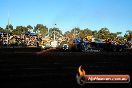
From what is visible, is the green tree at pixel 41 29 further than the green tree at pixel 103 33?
Yes

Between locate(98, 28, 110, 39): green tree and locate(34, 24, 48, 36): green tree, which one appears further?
locate(34, 24, 48, 36): green tree

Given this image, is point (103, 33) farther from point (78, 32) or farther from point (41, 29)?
point (41, 29)

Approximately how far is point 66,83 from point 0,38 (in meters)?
72.5

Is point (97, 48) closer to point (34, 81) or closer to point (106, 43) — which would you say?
point (106, 43)

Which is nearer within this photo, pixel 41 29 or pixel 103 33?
pixel 103 33

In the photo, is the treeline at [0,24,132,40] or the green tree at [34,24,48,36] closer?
the treeline at [0,24,132,40]

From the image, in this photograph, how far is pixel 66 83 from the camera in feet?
24.2

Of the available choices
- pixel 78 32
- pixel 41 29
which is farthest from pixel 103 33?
pixel 41 29

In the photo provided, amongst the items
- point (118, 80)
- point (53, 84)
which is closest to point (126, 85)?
point (118, 80)

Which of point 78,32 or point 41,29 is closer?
point 78,32

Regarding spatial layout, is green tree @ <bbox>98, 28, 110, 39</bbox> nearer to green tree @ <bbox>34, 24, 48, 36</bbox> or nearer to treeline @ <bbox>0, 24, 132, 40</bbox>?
treeline @ <bbox>0, 24, 132, 40</bbox>

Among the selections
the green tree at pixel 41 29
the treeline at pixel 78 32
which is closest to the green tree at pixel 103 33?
the treeline at pixel 78 32

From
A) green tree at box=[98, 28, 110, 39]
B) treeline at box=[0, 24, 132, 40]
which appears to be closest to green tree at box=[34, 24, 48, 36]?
treeline at box=[0, 24, 132, 40]

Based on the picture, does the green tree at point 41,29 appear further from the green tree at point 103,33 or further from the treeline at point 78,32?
the green tree at point 103,33
